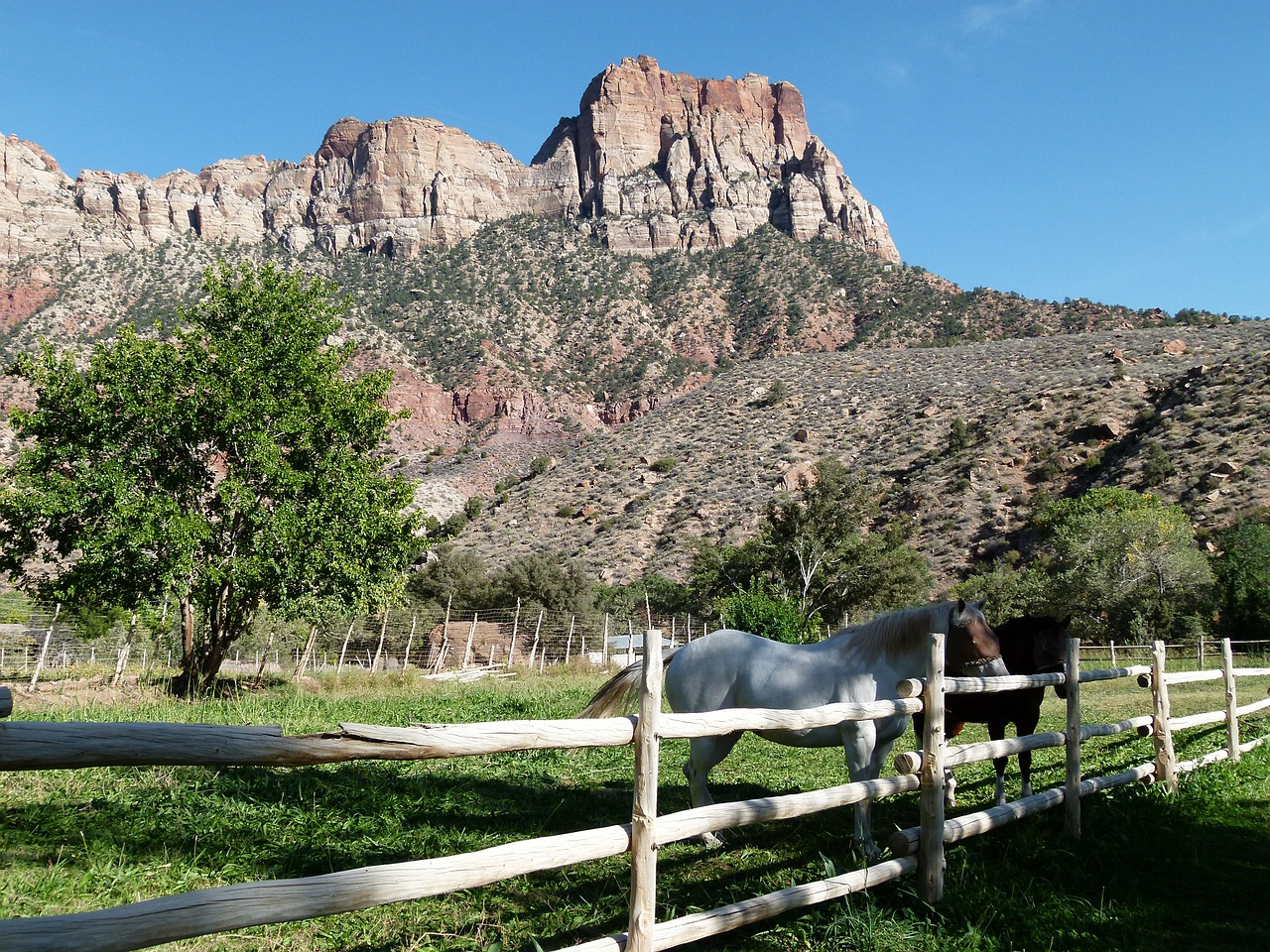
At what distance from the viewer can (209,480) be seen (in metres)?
14.0

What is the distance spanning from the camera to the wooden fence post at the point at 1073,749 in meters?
6.02

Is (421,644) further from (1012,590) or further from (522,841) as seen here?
(522,841)

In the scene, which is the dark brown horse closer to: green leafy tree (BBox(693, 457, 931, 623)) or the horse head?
the horse head

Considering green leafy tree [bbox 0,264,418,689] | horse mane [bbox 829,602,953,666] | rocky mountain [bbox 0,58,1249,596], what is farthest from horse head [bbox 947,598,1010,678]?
rocky mountain [bbox 0,58,1249,596]

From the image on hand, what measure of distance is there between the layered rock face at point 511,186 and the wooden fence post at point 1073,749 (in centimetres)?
9869

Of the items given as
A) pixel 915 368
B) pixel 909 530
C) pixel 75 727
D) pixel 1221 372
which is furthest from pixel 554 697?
pixel 915 368

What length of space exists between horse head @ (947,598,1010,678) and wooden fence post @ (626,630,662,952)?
340cm

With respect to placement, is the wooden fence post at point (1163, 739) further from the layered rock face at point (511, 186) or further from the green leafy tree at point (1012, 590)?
the layered rock face at point (511, 186)

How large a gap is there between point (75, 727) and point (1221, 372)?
52405 mm

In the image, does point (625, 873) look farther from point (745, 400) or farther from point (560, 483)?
point (745, 400)

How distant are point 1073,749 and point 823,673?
2.10 meters

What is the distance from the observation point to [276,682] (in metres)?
16.5

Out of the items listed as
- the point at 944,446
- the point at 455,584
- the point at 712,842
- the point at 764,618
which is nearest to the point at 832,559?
the point at 764,618

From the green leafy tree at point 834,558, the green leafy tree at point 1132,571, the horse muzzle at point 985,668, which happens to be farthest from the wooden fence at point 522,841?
the green leafy tree at point 1132,571
